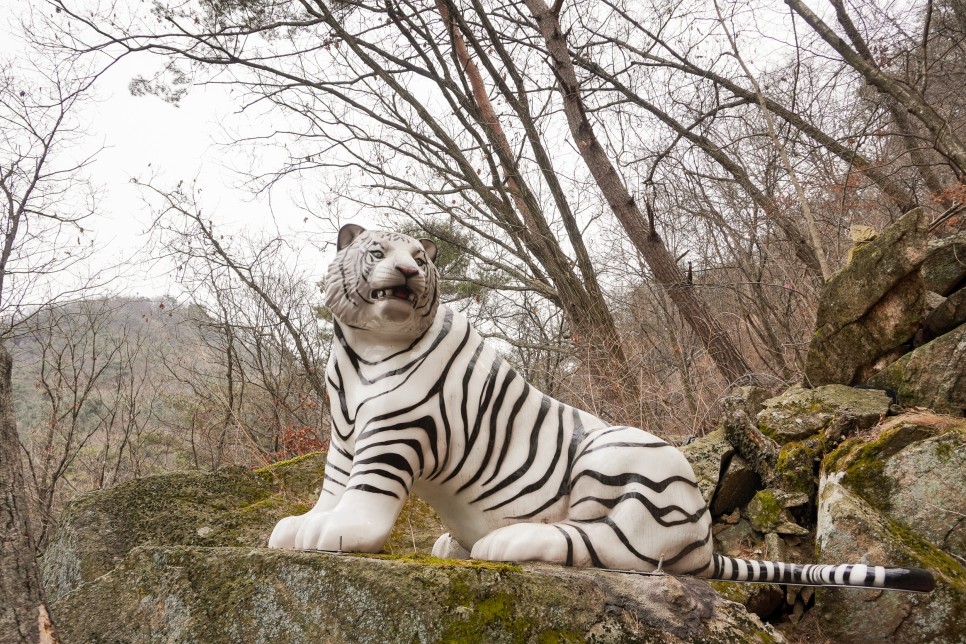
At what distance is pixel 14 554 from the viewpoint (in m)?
2.43

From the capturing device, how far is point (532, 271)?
300 inches

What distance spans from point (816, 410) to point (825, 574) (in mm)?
2246

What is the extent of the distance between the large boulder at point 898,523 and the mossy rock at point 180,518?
1.90m

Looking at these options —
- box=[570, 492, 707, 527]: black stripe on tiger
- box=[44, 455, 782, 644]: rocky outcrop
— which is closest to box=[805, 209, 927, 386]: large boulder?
box=[570, 492, 707, 527]: black stripe on tiger

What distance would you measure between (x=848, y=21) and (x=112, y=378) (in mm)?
10269

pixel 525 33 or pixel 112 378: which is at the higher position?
pixel 525 33

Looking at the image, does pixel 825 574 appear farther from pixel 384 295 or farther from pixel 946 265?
pixel 946 265

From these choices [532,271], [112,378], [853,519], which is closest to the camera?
[853,519]

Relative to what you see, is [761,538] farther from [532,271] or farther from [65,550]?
[532,271]

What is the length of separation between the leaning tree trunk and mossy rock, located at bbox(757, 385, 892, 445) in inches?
151

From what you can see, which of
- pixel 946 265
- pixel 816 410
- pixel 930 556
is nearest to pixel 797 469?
pixel 816 410

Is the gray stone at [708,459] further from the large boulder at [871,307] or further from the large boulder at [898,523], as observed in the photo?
the large boulder at [871,307]

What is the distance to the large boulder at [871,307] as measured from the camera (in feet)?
13.1

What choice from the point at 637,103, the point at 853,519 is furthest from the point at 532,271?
the point at 853,519
